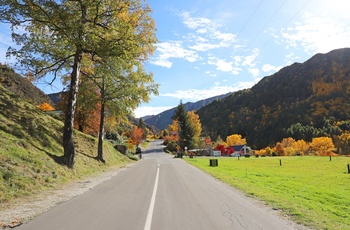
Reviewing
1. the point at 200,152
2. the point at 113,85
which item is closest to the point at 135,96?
the point at 113,85

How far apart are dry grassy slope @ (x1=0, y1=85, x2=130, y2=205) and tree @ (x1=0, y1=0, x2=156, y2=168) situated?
64.2 inches

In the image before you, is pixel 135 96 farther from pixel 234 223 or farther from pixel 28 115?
pixel 234 223

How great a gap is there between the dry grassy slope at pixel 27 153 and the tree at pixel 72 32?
1630 mm

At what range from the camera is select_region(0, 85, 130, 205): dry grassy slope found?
10.6m

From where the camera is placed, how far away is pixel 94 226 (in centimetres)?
650

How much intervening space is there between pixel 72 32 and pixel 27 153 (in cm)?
656

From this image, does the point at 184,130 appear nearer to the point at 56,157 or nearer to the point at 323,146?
the point at 56,157

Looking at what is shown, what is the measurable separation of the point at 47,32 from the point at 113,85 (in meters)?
8.58

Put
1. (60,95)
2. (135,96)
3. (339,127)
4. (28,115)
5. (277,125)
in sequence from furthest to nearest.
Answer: (277,125) → (339,127) → (60,95) → (135,96) → (28,115)

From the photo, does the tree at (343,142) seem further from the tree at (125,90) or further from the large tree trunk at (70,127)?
the large tree trunk at (70,127)

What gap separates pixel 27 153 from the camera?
13.8m

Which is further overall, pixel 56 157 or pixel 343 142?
pixel 343 142

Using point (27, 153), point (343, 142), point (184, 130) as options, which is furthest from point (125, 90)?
point (343, 142)

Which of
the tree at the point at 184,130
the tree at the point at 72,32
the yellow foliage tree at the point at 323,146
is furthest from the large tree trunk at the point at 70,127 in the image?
the yellow foliage tree at the point at 323,146
